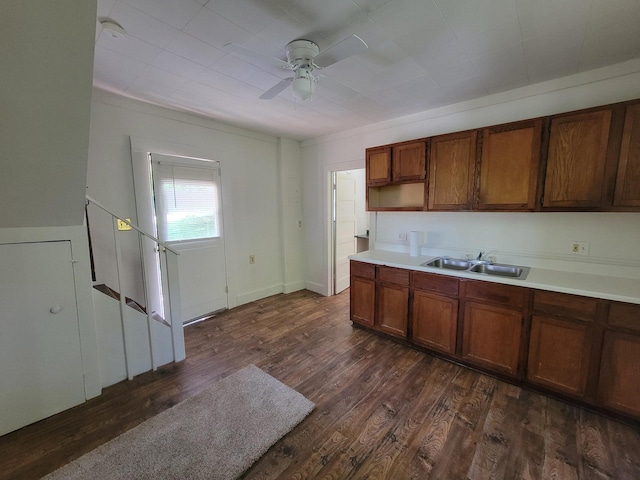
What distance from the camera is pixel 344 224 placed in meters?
4.48

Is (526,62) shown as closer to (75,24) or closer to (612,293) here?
(612,293)

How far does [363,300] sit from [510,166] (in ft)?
6.64

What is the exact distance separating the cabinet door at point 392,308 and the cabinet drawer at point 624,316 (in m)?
1.46

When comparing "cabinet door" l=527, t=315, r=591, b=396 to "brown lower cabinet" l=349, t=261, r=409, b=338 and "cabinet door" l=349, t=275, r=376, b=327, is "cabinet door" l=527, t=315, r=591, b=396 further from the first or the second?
"cabinet door" l=349, t=275, r=376, b=327

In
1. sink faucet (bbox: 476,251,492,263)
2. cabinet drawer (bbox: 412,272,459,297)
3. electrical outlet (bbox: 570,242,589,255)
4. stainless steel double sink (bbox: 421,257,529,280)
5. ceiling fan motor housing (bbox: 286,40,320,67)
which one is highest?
ceiling fan motor housing (bbox: 286,40,320,67)

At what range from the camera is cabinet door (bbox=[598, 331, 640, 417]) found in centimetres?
171

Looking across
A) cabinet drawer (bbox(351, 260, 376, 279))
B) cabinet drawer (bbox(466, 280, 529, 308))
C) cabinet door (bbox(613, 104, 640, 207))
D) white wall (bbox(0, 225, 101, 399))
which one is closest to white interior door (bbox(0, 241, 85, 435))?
white wall (bbox(0, 225, 101, 399))

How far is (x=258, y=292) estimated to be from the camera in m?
4.26

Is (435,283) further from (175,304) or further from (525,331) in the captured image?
(175,304)

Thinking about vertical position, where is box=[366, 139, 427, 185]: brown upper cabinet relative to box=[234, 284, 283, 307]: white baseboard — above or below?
above

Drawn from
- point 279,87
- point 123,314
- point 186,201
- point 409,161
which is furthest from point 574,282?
point 186,201

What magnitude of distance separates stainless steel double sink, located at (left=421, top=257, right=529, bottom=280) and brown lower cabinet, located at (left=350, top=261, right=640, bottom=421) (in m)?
0.26

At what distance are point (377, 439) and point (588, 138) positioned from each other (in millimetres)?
2729

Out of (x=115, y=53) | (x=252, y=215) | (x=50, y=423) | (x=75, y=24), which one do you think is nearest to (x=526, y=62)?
(x=75, y=24)
